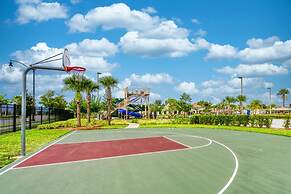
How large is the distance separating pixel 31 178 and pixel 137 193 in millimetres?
3948

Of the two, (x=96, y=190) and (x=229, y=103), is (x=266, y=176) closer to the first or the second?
(x=96, y=190)

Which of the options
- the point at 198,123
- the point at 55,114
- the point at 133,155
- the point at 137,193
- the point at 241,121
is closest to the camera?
the point at 137,193

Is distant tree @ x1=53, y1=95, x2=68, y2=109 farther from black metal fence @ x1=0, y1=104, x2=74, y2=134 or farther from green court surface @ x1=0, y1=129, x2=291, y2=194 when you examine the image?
green court surface @ x1=0, y1=129, x2=291, y2=194

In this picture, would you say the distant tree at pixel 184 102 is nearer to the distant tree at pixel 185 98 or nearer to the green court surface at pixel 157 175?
the distant tree at pixel 185 98

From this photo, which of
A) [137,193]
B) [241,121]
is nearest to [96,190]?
[137,193]

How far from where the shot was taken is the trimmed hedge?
118 feet

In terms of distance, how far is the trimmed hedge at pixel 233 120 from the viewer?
36094mm

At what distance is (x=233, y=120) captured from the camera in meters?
39.7

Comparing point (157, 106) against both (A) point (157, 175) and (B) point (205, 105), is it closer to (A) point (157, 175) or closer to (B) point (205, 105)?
(B) point (205, 105)

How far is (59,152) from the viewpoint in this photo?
54.0 ft

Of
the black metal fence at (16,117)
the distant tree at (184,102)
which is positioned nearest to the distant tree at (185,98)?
the distant tree at (184,102)

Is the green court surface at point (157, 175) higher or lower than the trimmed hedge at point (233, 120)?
lower

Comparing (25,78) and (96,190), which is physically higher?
(25,78)

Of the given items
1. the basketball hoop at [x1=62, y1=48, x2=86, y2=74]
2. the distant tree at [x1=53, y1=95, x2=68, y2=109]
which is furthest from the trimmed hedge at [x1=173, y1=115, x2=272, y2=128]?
the distant tree at [x1=53, y1=95, x2=68, y2=109]
